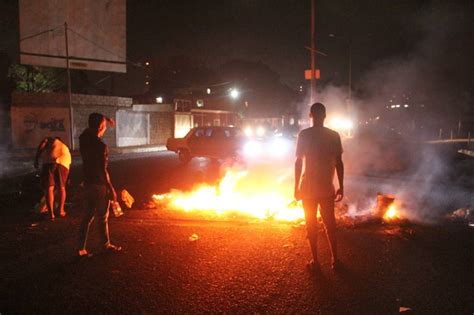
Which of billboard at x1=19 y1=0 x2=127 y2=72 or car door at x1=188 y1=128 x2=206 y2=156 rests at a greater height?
billboard at x1=19 y1=0 x2=127 y2=72

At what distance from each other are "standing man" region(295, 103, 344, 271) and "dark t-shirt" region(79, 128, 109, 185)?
2.56 metres

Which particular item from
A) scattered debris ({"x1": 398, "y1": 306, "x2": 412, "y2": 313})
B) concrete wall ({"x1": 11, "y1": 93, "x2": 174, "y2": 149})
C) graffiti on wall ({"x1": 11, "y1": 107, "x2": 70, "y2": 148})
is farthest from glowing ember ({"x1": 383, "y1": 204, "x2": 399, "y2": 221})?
graffiti on wall ({"x1": 11, "y1": 107, "x2": 70, "y2": 148})

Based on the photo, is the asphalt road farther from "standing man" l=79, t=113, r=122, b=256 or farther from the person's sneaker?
"standing man" l=79, t=113, r=122, b=256

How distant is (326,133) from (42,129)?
23.1 m

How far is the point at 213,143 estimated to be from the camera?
15.8 meters

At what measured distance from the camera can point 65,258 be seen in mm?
5059

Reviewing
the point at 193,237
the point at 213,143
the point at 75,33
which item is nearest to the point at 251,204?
the point at 193,237

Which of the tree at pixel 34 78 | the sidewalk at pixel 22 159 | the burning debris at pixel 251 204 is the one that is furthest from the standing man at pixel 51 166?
the tree at pixel 34 78

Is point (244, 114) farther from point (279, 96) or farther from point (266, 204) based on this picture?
point (266, 204)

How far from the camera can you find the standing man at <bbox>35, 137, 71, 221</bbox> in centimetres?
684

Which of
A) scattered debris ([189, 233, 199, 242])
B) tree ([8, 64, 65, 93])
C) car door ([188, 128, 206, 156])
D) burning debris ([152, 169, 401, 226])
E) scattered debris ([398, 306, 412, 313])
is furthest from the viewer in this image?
tree ([8, 64, 65, 93])

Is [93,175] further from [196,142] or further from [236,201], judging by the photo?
[196,142]

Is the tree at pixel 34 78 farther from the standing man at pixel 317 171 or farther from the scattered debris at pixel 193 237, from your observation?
the standing man at pixel 317 171

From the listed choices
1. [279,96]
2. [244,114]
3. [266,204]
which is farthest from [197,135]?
[279,96]
